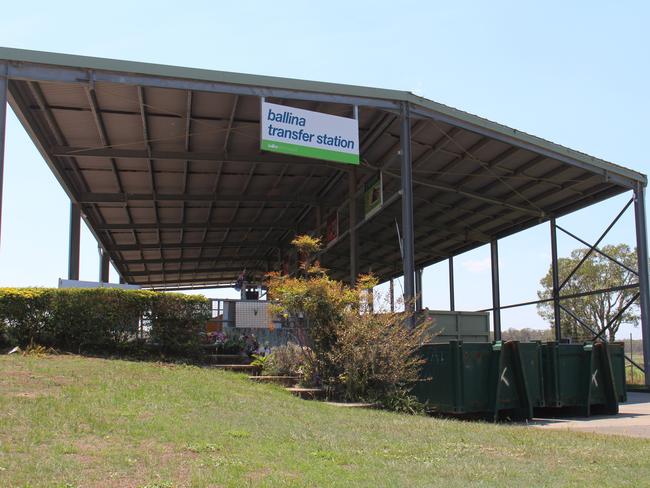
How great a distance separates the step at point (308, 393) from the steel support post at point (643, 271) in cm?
1176

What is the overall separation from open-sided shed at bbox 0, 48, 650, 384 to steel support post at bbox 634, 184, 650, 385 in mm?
64

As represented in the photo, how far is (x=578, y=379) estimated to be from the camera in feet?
44.3

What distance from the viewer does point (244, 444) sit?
7.05 m

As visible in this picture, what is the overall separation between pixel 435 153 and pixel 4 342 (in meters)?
14.0

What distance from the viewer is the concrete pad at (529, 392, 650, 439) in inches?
424

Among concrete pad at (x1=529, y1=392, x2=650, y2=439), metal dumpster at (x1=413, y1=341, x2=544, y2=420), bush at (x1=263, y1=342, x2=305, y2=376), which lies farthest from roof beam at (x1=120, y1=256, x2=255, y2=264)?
concrete pad at (x1=529, y1=392, x2=650, y2=439)

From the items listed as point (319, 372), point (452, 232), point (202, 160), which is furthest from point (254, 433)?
point (452, 232)

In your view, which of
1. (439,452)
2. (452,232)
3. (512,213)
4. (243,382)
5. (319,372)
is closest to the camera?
(439,452)

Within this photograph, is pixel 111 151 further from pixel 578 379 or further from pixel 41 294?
pixel 578 379

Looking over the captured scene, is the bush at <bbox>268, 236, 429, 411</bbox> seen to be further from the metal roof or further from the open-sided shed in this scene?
the metal roof

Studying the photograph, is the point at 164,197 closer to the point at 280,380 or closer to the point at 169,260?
the point at 280,380

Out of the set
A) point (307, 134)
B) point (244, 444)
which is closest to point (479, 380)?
point (244, 444)

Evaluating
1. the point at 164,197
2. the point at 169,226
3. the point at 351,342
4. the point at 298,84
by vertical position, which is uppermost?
the point at 298,84

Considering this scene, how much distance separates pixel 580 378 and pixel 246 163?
535 inches
